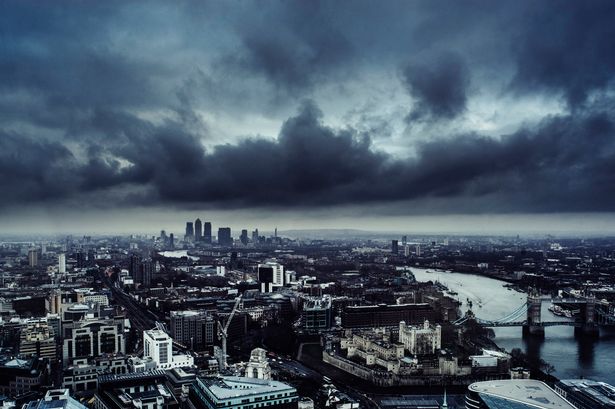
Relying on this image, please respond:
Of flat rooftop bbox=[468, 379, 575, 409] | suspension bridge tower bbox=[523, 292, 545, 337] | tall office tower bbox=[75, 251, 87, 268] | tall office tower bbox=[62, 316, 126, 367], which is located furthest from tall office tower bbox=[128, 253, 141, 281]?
flat rooftop bbox=[468, 379, 575, 409]

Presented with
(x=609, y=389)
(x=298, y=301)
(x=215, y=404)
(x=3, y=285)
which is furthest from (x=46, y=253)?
(x=609, y=389)

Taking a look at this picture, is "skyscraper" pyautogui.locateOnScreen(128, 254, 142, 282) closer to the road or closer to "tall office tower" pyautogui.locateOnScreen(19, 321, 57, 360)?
the road

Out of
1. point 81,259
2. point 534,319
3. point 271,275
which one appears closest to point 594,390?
point 534,319

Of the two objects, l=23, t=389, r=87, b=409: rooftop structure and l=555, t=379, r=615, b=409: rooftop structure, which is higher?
l=23, t=389, r=87, b=409: rooftop structure

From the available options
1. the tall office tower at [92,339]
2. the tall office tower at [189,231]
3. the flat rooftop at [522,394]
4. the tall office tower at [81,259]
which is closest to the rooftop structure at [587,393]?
the flat rooftop at [522,394]

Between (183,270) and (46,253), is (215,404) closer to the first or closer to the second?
(46,253)

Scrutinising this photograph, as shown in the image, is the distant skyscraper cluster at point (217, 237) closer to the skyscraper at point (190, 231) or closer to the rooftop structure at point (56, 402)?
the skyscraper at point (190, 231)

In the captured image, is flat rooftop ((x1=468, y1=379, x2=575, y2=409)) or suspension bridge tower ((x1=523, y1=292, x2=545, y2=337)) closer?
flat rooftop ((x1=468, y1=379, x2=575, y2=409))
